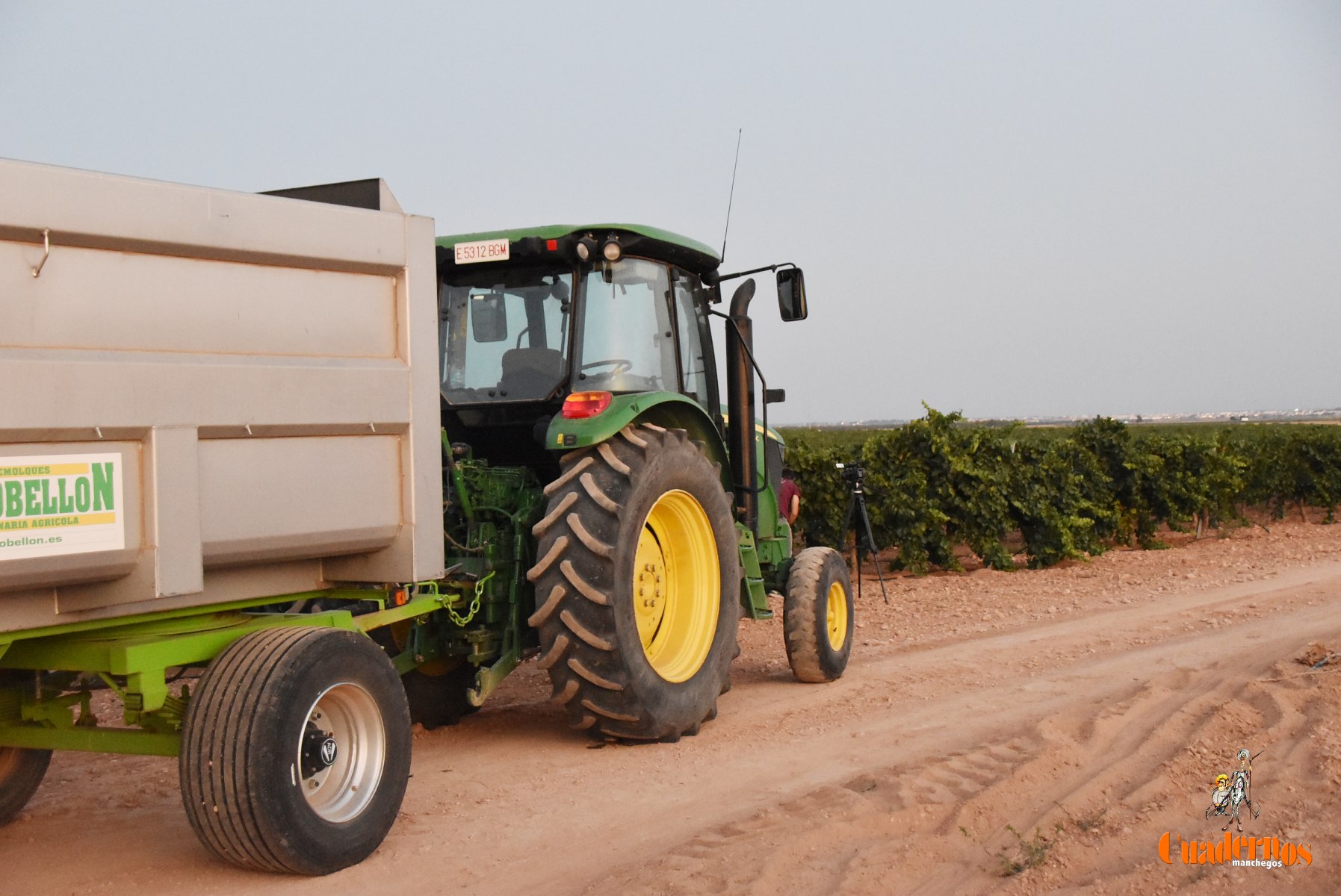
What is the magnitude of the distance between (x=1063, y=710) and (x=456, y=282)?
387 cm

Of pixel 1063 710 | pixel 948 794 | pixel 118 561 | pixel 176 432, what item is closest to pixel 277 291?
pixel 176 432

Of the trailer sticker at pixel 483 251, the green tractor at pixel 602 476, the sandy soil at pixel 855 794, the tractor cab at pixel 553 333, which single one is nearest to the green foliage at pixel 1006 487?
the sandy soil at pixel 855 794

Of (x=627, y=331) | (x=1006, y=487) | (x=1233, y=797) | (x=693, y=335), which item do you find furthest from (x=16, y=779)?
(x=1006, y=487)

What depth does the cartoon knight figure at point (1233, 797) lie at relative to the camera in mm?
4129

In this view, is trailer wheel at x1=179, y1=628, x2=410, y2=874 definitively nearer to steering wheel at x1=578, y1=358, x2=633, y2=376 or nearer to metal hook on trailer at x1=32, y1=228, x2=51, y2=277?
metal hook on trailer at x1=32, y1=228, x2=51, y2=277

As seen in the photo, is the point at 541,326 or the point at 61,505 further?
the point at 541,326

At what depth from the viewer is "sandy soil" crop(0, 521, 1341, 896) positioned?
12.5 feet

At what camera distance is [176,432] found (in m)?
3.59

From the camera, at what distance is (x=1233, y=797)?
4262mm

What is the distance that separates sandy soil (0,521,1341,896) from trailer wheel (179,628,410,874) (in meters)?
0.14

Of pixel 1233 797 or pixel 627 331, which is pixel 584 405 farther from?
pixel 1233 797

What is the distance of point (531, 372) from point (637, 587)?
122 cm

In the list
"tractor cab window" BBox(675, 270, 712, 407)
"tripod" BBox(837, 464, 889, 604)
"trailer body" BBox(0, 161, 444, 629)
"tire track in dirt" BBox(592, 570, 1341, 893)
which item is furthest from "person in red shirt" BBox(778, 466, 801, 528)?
"trailer body" BBox(0, 161, 444, 629)

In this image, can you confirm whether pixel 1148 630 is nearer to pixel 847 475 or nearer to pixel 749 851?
pixel 847 475
